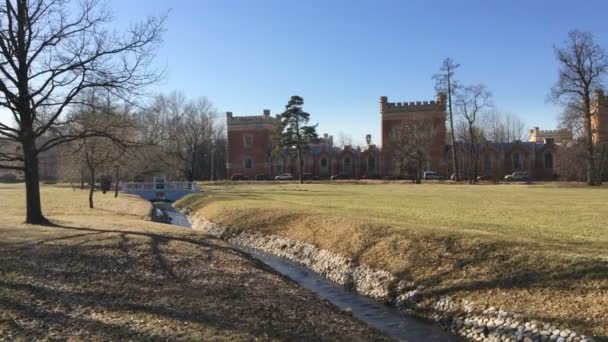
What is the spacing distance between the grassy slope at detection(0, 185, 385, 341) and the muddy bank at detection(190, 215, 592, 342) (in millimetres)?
1923

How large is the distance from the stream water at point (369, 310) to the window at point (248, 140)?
8181cm

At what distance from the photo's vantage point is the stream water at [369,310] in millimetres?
10305

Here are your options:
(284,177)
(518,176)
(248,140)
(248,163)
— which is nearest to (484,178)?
(518,176)

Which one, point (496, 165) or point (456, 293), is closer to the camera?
point (456, 293)

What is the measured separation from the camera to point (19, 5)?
1803 cm

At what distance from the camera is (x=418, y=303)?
39.1 feet

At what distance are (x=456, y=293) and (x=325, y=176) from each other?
8363 centimetres

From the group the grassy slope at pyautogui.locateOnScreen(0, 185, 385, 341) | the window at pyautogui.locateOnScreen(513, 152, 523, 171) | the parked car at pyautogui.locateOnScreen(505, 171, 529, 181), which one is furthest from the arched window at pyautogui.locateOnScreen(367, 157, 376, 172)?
the grassy slope at pyautogui.locateOnScreen(0, 185, 385, 341)

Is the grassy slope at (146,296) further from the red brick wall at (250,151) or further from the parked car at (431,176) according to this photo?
the red brick wall at (250,151)

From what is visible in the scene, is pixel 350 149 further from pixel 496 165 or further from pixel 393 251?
pixel 393 251

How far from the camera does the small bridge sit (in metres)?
55.7

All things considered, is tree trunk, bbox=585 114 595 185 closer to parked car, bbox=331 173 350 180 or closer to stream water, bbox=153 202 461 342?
parked car, bbox=331 173 350 180

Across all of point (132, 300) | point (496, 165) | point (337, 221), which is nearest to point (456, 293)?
point (132, 300)

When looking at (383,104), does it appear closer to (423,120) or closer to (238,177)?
(423,120)
